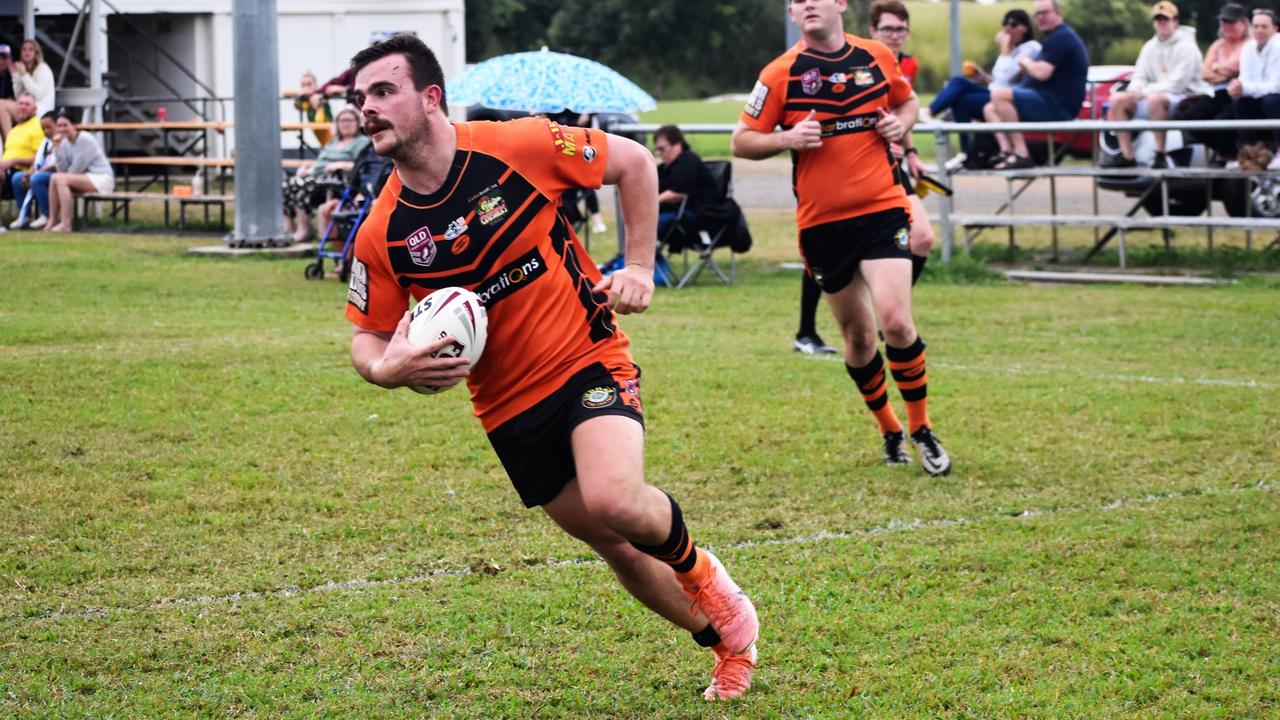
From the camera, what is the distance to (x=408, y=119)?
4.51m

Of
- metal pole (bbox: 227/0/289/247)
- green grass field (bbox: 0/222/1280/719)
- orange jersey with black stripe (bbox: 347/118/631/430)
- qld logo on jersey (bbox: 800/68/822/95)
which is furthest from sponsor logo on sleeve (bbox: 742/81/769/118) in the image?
metal pole (bbox: 227/0/289/247)

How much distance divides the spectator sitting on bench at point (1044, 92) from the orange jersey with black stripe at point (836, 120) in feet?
29.0

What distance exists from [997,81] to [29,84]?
534 inches

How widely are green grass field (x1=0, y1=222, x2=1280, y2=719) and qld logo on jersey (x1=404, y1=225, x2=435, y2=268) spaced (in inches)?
53.1

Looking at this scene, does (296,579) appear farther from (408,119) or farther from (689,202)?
(689,202)

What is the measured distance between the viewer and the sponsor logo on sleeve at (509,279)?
15.1ft

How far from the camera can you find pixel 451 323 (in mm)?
4316

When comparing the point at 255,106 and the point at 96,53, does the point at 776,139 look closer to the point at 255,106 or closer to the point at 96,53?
the point at 255,106

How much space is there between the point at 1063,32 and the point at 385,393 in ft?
31.9

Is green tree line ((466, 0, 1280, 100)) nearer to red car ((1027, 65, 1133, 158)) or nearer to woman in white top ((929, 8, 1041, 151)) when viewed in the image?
red car ((1027, 65, 1133, 158))

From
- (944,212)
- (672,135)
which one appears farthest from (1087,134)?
(672,135)

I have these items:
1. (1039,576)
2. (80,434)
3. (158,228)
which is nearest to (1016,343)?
(1039,576)

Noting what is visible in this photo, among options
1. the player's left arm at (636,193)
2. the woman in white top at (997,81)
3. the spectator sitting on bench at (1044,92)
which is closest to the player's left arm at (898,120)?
the player's left arm at (636,193)

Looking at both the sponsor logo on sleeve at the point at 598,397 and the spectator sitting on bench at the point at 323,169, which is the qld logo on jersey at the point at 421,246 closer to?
the sponsor logo on sleeve at the point at 598,397
